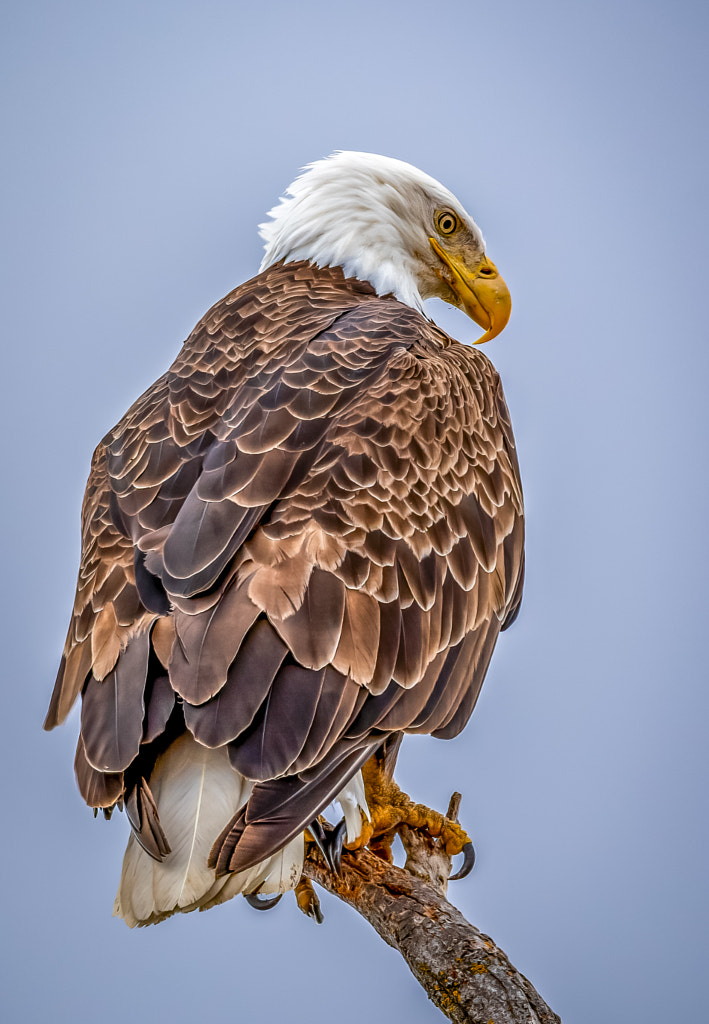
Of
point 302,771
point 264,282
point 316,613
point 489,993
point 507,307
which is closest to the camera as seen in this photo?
point 302,771

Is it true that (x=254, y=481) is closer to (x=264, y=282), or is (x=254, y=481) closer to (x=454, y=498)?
(x=454, y=498)

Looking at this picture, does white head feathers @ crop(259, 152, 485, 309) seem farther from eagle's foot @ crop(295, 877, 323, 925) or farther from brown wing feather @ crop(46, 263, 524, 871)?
eagle's foot @ crop(295, 877, 323, 925)

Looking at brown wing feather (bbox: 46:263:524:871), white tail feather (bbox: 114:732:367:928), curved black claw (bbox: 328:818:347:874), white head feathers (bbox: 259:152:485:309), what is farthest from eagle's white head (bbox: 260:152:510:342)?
white tail feather (bbox: 114:732:367:928)

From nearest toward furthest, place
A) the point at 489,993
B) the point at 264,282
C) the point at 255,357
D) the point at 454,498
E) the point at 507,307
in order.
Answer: the point at 489,993 → the point at 454,498 → the point at 255,357 → the point at 264,282 → the point at 507,307

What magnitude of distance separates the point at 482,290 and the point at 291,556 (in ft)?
5.81

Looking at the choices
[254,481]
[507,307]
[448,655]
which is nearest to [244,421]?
[254,481]

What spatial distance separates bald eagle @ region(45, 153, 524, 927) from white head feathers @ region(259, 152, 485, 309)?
22cm

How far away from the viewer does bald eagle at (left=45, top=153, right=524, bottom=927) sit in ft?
7.07

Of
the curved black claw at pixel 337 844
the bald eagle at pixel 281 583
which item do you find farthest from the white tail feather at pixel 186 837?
the curved black claw at pixel 337 844

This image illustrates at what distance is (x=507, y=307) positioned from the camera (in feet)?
12.3

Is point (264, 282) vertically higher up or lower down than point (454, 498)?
higher up

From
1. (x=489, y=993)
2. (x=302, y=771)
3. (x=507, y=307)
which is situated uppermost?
(x=507, y=307)

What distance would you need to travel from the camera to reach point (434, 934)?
2631 millimetres

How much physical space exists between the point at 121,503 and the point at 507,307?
169 cm
